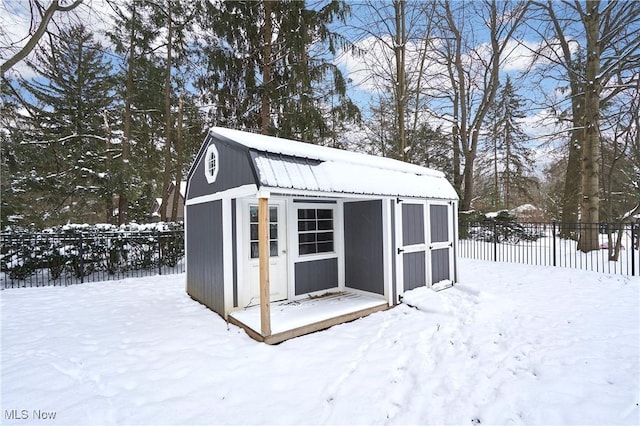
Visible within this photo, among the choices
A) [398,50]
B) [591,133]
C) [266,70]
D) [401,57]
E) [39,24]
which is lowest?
[591,133]

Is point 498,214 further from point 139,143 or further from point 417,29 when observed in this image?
point 139,143

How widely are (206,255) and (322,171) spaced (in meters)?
2.53

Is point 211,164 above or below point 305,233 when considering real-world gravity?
above

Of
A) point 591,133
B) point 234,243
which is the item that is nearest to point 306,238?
point 234,243

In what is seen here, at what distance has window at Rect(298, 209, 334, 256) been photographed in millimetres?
5410

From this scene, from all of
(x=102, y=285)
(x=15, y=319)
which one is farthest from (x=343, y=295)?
(x=102, y=285)

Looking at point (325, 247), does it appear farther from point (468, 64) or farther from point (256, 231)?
point (468, 64)

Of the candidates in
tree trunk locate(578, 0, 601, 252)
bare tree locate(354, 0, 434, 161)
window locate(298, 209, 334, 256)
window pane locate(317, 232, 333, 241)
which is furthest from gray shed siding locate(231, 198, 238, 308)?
tree trunk locate(578, 0, 601, 252)

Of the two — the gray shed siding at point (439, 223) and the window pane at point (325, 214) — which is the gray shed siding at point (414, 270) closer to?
the gray shed siding at point (439, 223)

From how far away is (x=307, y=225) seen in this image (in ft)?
18.0

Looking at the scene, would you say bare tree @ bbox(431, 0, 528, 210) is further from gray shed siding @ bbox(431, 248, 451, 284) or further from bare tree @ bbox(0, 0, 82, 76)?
bare tree @ bbox(0, 0, 82, 76)

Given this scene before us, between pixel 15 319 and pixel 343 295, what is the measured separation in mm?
5231

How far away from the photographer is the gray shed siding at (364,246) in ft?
16.9

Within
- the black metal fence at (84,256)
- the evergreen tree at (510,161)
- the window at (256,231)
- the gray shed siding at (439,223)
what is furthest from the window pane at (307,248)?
the evergreen tree at (510,161)
